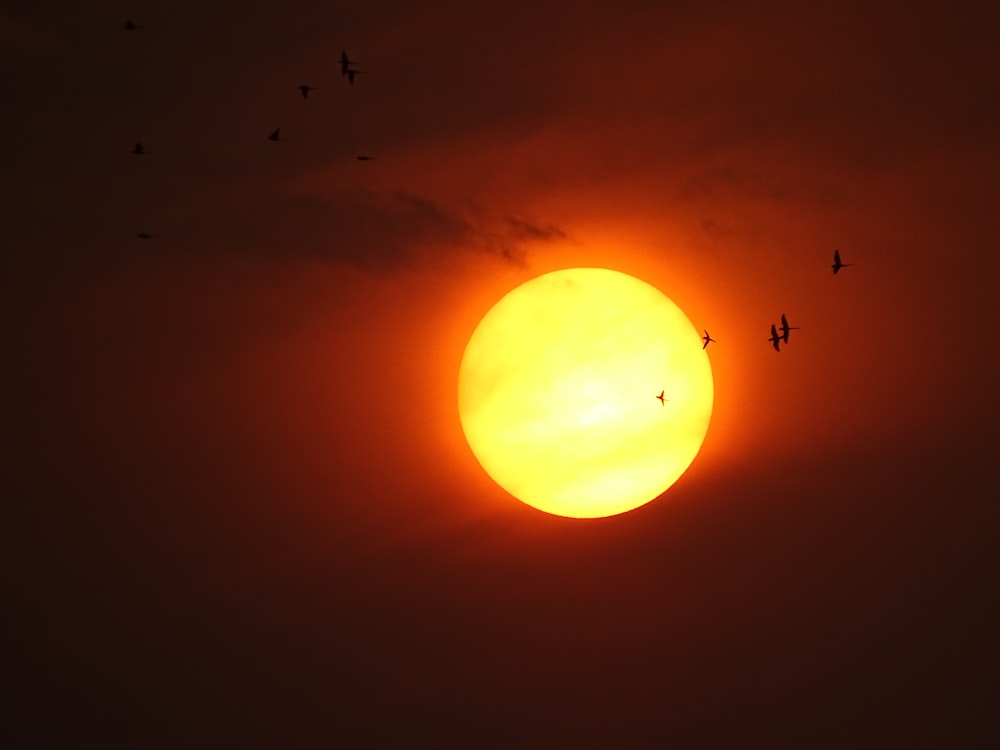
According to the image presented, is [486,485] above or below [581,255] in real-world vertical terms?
below

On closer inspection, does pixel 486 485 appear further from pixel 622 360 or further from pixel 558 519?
pixel 622 360

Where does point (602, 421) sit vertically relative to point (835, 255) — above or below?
below

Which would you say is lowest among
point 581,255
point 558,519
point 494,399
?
point 558,519

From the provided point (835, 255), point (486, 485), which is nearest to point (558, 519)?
point (486, 485)

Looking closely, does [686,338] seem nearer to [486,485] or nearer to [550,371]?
[550,371]

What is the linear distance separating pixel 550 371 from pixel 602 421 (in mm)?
868

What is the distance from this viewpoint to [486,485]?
2131 centimetres

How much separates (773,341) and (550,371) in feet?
9.48

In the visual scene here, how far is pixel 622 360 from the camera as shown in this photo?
20188 millimetres

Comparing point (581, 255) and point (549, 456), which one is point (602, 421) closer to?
point (549, 456)

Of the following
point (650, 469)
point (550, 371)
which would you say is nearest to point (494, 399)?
point (550, 371)

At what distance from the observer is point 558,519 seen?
2141 cm

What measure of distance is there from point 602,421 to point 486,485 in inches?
78.3

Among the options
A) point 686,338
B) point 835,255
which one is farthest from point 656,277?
point 835,255
